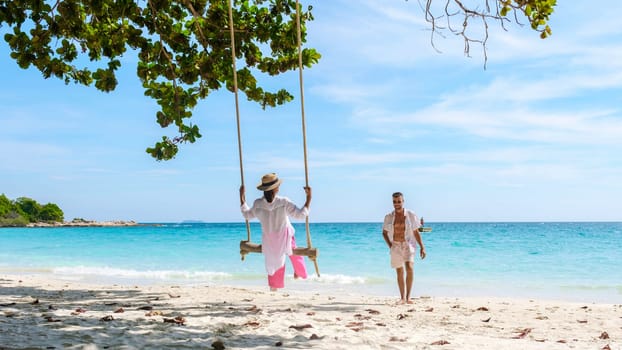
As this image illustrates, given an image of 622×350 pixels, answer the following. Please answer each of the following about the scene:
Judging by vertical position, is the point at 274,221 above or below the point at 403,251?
above

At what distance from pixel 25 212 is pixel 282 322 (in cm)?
9127

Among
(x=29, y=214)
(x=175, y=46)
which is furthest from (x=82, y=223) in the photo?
(x=175, y=46)

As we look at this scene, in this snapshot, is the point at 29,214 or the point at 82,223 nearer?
the point at 29,214

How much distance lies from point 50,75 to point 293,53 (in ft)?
13.2

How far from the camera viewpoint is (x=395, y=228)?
27.5ft

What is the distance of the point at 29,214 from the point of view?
8831cm

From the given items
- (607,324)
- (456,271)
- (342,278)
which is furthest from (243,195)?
(456,271)

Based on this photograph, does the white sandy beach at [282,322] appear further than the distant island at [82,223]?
No

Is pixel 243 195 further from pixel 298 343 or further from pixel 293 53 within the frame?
pixel 293 53

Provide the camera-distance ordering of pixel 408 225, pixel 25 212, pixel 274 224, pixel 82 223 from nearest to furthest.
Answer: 1. pixel 274 224
2. pixel 408 225
3. pixel 25 212
4. pixel 82 223

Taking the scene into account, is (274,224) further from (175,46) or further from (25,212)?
(25,212)

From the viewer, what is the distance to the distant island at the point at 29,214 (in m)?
83.6

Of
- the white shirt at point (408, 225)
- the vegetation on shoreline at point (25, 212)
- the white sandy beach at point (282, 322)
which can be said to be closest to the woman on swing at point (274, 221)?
the white sandy beach at point (282, 322)

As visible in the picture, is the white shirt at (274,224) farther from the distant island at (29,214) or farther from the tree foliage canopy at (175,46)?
the distant island at (29,214)
